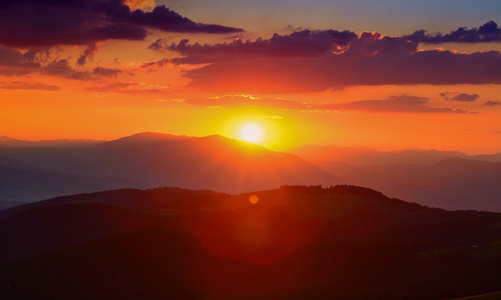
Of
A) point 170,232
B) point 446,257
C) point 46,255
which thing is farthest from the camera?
point 170,232

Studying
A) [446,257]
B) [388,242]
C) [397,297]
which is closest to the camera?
[397,297]

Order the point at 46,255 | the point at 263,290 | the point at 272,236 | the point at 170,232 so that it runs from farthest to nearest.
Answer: the point at 272,236, the point at 170,232, the point at 46,255, the point at 263,290

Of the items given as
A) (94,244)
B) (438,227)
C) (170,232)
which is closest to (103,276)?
(94,244)

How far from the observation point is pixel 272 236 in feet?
618

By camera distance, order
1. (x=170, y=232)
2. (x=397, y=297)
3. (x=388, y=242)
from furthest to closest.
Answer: (x=170, y=232), (x=388, y=242), (x=397, y=297)

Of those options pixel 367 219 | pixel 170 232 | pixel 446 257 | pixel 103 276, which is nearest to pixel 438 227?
pixel 367 219

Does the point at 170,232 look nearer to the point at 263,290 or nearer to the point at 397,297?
the point at 263,290

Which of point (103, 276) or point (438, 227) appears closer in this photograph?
point (103, 276)

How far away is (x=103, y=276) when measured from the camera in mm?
151500

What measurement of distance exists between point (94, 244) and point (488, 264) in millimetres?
112883

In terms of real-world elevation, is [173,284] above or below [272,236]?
below

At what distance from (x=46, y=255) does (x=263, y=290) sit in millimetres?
72251

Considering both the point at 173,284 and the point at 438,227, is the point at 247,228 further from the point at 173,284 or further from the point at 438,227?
the point at 438,227

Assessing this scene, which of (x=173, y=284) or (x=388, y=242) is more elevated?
(x=388, y=242)
